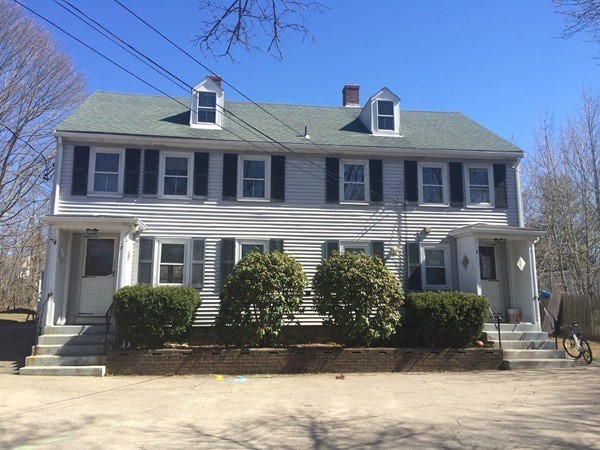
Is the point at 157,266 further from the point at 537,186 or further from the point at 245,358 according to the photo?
the point at 537,186

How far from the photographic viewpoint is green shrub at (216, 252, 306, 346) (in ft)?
33.8

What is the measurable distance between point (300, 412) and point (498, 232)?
27.1 ft

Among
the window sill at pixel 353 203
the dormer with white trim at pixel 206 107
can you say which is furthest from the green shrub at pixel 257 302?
the dormer with white trim at pixel 206 107

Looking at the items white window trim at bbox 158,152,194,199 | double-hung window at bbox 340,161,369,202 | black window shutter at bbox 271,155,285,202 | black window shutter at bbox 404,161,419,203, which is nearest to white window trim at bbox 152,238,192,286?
white window trim at bbox 158,152,194,199

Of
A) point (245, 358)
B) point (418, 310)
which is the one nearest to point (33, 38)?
point (245, 358)

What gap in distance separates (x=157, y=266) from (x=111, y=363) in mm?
3069

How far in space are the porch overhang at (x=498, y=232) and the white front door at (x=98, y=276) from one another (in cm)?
912

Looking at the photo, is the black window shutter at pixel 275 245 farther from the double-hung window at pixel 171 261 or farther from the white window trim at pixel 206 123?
the white window trim at pixel 206 123

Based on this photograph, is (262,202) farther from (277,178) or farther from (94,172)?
(94,172)

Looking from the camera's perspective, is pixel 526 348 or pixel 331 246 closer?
pixel 526 348

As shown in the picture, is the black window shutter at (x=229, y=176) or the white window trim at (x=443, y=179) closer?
the black window shutter at (x=229, y=176)

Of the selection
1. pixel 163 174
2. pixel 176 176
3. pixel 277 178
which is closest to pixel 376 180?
pixel 277 178

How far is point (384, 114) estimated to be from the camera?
14.8 meters

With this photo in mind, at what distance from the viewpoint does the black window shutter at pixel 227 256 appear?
1252 cm
